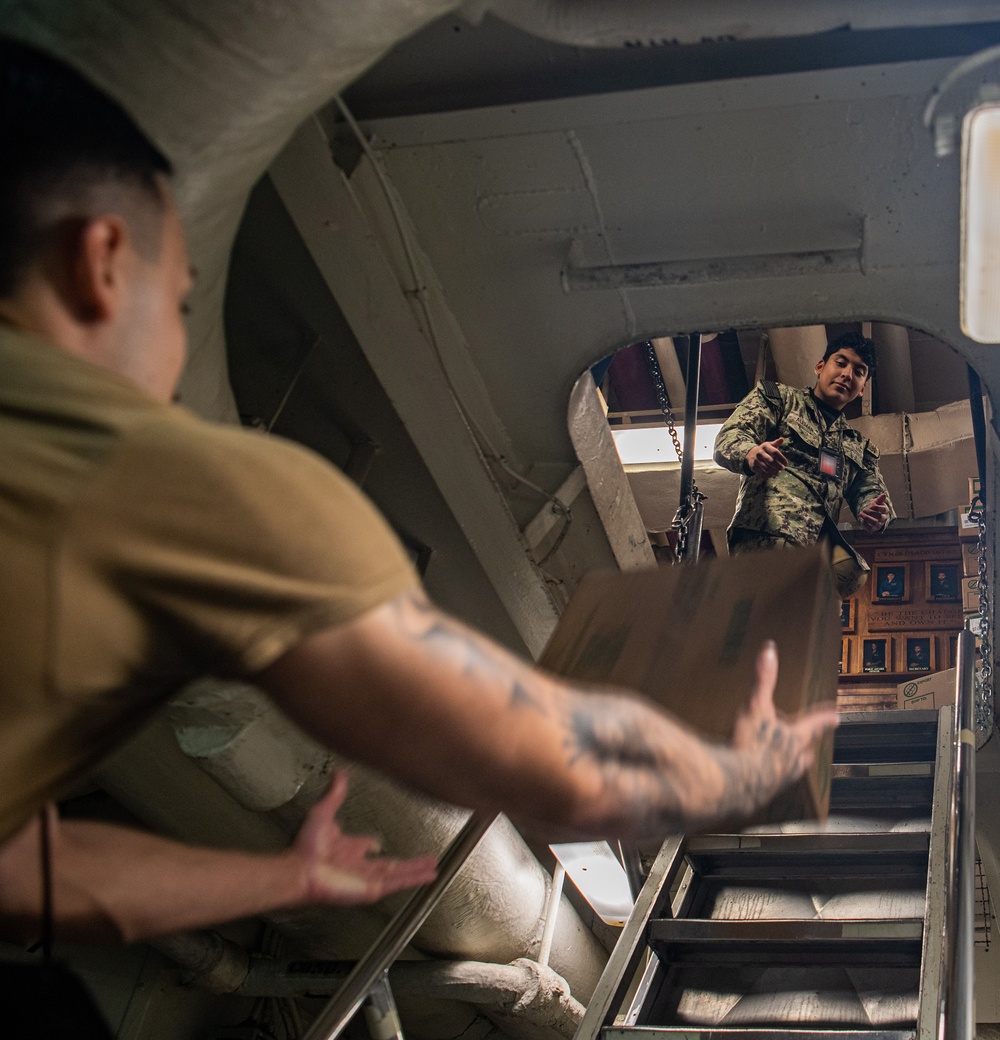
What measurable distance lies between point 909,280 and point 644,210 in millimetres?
875

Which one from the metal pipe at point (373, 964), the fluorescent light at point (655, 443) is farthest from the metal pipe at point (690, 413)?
the fluorescent light at point (655, 443)

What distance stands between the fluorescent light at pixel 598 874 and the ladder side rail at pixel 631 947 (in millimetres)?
349

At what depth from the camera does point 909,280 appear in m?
3.55

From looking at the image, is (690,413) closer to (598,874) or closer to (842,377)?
(842,377)

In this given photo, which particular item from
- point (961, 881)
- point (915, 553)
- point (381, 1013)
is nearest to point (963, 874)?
point (961, 881)

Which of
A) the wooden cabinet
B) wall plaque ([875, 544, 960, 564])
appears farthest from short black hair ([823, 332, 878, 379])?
Result: wall plaque ([875, 544, 960, 564])

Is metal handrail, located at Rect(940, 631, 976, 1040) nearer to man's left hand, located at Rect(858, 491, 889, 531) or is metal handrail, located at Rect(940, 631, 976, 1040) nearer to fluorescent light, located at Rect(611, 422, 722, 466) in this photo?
man's left hand, located at Rect(858, 491, 889, 531)

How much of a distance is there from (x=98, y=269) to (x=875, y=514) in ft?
14.8

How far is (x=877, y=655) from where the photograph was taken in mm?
9133

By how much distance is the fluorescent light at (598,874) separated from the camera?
4.11m

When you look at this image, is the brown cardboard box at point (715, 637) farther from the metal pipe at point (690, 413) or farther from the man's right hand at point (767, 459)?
the metal pipe at point (690, 413)

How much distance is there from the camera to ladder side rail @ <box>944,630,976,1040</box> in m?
2.68

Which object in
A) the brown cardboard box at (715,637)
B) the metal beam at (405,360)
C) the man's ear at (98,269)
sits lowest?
the man's ear at (98,269)

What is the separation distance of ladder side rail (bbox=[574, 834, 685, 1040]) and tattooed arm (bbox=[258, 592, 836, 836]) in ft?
6.80
